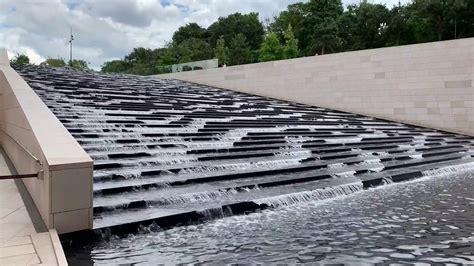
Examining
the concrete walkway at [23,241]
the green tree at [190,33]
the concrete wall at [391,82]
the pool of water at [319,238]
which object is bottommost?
the pool of water at [319,238]

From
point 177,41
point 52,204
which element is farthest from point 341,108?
point 177,41

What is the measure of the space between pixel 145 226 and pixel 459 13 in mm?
24638

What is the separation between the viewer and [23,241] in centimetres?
264

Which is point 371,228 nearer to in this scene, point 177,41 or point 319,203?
point 319,203

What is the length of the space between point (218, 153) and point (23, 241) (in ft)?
10.3

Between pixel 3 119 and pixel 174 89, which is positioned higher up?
pixel 174 89

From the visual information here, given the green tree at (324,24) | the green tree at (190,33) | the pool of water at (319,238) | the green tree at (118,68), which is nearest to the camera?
the pool of water at (319,238)

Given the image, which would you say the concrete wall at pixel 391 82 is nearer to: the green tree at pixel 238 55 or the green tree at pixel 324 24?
the green tree at pixel 238 55

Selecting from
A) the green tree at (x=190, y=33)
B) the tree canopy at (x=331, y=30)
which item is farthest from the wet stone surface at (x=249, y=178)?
the green tree at (x=190, y=33)

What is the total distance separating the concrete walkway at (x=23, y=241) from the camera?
92.6 inches

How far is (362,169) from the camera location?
17.8ft

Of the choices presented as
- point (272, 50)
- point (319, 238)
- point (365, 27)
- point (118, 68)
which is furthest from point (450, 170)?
point (118, 68)

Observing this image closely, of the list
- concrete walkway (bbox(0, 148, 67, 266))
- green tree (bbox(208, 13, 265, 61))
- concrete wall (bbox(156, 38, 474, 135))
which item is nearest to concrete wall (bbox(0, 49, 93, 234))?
concrete walkway (bbox(0, 148, 67, 266))

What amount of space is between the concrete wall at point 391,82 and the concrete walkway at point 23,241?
952 centimetres
